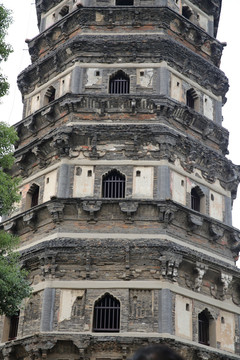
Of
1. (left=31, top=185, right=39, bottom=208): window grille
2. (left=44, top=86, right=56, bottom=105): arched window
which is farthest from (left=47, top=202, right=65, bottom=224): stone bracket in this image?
(left=44, top=86, right=56, bottom=105): arched window

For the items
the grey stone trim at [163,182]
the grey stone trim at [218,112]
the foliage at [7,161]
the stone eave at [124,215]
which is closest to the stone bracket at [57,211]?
the stone eave at [124,215]

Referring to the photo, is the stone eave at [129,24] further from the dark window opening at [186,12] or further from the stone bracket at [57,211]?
the stone bracket at [57,211]

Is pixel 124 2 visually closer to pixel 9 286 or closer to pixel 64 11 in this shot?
pixel 64 11

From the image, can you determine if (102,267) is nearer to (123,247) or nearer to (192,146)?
(123,247)

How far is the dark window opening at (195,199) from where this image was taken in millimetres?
19141

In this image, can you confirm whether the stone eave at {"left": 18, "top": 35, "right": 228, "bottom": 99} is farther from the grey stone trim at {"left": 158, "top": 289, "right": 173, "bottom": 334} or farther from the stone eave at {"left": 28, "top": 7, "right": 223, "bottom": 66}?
the grey stone trim at {"left": 158, "top": 289, "right": 173, "bottom": 334}

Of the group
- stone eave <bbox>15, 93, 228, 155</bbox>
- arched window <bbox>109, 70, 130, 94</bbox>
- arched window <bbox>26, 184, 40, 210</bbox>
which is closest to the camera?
stone eave <bbox>15, 93, 228, 155</bbox>

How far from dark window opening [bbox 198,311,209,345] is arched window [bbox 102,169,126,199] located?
14.7 feet

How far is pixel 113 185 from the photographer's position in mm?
18000

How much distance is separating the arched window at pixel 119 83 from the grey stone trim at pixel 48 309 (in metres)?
7.67

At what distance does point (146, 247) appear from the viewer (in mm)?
16312

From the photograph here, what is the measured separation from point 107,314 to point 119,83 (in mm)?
8486

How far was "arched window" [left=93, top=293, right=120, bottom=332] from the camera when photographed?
15805 mm

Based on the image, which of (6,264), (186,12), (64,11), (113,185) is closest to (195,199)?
(113,185)
